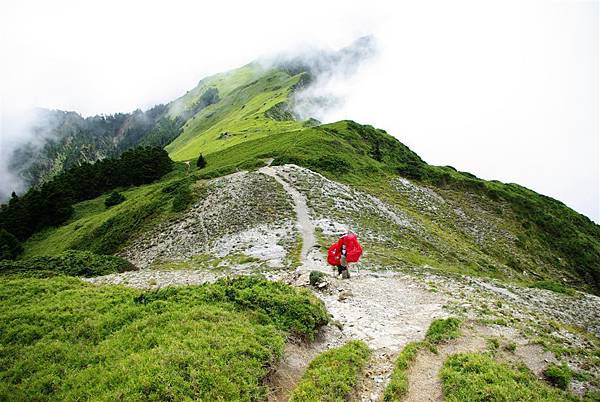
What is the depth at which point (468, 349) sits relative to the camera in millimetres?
14469

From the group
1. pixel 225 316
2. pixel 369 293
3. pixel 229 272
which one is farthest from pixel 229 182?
pixel 225 316

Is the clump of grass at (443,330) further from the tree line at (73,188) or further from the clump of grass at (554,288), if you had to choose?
the tree line at (73,188)

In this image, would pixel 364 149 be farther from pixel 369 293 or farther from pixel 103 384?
pixel 103 384

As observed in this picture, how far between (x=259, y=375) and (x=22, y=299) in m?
12.4

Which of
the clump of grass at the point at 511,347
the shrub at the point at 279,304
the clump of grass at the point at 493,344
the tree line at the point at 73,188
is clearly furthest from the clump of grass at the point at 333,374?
the tree line at the point at 73,188

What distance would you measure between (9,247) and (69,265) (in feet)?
135

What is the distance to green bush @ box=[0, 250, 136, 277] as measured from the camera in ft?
88.2

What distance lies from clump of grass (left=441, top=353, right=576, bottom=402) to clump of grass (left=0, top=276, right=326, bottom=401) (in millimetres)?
5517

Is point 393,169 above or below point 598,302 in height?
above

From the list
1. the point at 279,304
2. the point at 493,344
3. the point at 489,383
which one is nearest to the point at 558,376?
the point at 493,344

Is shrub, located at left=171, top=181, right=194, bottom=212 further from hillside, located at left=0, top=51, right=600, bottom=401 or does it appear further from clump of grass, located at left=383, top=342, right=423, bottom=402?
clump of grass, located at left=383, top=342, right=423, bottom=402

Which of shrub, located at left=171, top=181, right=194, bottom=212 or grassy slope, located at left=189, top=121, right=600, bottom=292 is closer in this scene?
grassy slope, located at left=189, top=121, right=600, bottom=292

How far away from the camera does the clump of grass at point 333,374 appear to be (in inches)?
425

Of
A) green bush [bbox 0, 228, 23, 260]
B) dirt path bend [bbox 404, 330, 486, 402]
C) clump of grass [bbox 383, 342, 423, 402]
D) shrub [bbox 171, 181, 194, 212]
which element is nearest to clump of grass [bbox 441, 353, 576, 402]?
dirt path bend [bbox 404, 330, 486, 402]
